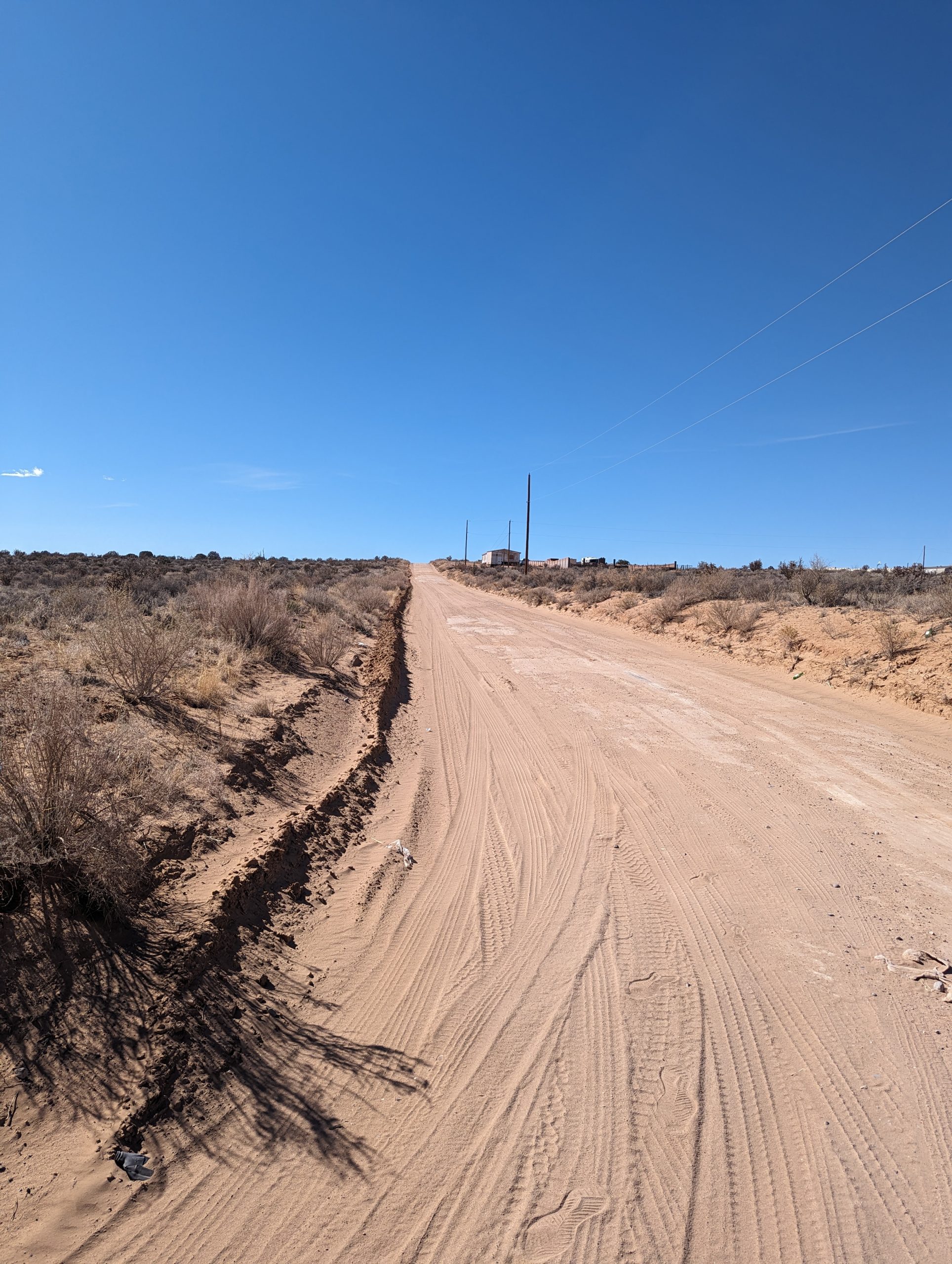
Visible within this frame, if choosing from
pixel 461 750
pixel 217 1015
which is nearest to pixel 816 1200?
pixel 217 1015

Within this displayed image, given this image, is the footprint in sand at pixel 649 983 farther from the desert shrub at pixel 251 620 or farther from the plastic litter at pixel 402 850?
the desert shrub at pixel 251 620

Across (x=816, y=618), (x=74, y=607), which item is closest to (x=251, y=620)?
(x=74, y=607)

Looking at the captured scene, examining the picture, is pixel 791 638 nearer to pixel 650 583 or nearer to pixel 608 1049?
pixel 650 583

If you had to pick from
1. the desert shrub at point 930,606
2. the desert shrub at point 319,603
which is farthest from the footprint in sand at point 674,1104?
the desert shrub at point 319,603

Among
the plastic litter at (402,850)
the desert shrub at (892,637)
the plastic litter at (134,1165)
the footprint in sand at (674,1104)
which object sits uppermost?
the desert shrub at (892,637)

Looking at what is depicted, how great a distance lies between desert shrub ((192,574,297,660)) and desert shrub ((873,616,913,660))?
1236 cm

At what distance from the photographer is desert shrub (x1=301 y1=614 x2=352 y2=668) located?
13.1 metres

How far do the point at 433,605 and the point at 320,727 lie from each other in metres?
22.4

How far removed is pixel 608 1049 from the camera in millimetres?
3436

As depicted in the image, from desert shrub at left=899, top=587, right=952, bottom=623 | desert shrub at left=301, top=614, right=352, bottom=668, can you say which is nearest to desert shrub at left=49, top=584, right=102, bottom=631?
desert shrub at left=301, top=614, right=352, bottom=668

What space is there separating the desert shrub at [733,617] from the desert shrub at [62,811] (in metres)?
17.1

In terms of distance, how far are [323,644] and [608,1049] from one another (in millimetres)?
10755

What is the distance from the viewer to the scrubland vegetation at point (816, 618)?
40.7ft

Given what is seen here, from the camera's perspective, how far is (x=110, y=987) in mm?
3352
